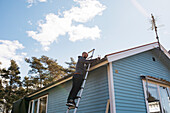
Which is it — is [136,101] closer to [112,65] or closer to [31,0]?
[112,65]

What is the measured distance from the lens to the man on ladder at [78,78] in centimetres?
444

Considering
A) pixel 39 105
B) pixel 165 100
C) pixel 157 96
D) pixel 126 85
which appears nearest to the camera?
pixel 126 85

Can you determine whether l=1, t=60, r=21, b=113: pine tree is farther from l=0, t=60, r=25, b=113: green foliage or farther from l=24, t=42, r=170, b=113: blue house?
l=24, t=42, r=170, b=113: blue house

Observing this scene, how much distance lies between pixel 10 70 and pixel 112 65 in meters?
24.1

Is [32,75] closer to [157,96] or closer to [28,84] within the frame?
[28,84]

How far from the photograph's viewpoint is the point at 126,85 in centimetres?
521

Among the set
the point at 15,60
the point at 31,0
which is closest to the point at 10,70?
the point at 15,60

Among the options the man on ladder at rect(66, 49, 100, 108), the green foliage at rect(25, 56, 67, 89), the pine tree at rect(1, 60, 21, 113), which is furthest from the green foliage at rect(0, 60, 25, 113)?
the man on ladder at rect(66, 49, 100, 108)

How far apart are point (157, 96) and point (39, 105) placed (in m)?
6.55

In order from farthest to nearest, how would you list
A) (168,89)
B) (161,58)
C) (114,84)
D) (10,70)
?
(10,70) < (161,58) < (168,89) < (114,84)

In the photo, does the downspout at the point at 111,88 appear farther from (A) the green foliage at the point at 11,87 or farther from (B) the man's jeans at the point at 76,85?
(A) the green foliage at the point at 11,87

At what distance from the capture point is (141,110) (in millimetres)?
5160

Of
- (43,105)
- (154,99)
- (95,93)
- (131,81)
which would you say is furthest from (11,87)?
(154,99)

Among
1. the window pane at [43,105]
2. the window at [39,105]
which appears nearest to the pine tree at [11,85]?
the window at [39,105]
